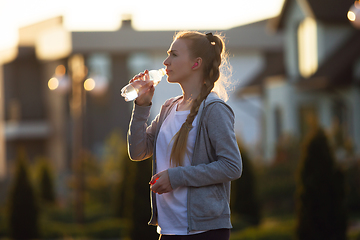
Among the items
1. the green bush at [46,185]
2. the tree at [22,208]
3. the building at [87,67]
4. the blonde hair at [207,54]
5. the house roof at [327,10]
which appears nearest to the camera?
the blonde hair at [207,54]

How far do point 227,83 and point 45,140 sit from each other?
104 feet

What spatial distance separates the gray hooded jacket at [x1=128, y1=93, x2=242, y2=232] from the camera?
8.00ft

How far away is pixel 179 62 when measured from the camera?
8.64 ft

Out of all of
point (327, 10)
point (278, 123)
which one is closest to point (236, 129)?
point (278, 123)

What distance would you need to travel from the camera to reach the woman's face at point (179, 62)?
8.64ft

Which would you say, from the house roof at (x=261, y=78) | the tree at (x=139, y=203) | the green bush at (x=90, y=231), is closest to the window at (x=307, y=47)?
the house roof at (x=261, y=78)

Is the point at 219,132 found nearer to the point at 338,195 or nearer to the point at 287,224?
the point at 338,195

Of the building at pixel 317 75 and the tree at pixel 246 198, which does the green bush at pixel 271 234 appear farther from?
the building at pixel 317 75

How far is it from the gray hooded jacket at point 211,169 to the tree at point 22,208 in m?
10.5

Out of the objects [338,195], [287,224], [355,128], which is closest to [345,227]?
[338,195]

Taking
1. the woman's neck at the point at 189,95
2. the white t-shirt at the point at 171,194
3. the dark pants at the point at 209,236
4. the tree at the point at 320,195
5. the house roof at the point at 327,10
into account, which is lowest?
the tree at the point at 320,195

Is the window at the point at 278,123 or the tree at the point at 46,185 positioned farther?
the tree at the point at 46,185

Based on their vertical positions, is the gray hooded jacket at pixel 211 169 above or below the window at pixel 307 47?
below

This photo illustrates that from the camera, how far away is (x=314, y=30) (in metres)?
14.2
